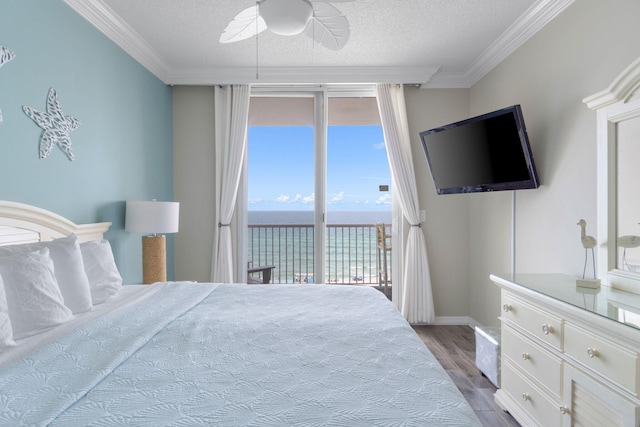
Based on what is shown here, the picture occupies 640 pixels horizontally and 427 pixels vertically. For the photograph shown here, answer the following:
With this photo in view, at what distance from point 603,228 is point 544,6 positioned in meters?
1.67

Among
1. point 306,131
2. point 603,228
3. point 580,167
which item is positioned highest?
point 306,131

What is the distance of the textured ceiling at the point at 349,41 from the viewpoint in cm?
262

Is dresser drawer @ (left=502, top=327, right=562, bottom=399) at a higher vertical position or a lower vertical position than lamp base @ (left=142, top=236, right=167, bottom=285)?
lower

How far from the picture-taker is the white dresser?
137 centimetres

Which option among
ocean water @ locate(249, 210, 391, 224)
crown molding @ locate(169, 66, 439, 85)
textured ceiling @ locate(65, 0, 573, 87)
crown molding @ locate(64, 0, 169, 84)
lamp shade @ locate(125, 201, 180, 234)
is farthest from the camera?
ocean water @ locate(249, 210, 391, 224)

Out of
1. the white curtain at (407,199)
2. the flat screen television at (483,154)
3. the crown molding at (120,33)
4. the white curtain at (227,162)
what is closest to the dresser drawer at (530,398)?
the flat screen television at (483,154)

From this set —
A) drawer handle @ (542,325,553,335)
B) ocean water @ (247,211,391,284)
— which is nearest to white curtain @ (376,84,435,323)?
ocean water @ (247,211,391,284)

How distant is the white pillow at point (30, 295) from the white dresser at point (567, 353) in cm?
238

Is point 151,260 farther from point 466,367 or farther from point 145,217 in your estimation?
point 466,367

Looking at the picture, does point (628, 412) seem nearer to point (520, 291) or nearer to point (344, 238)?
point (520, 291)

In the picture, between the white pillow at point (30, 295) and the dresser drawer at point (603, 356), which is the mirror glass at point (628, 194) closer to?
the dresser drawer at point (603, 356)

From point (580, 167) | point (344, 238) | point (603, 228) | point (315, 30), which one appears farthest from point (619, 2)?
point (344, 238)

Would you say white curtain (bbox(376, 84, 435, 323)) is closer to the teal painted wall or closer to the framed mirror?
the framed mirror

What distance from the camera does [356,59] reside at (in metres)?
3.55
